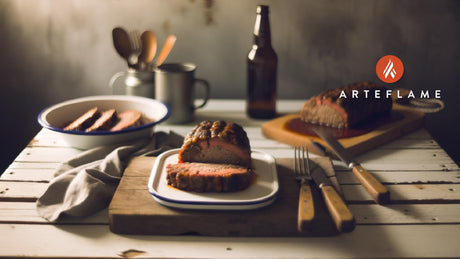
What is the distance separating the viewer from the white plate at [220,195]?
103 centimetres

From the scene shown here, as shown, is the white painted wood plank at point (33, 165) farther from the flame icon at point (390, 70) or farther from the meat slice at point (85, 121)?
the flame icon at point (390, 70)

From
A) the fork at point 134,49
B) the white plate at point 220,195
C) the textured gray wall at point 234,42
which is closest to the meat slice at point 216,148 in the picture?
the white plate at point 220,195

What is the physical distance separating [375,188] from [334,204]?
0.60ft

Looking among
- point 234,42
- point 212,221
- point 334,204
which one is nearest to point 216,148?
point 212,221

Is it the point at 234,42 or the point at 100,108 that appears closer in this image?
the point at 100,108

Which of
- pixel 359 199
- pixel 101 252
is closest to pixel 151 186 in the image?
pixel 101 252

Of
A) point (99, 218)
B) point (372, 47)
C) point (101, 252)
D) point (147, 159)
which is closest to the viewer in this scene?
point (101, 252)

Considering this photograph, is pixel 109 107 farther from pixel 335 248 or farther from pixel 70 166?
pixel 335 248

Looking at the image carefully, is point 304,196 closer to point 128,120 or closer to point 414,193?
point 414,193

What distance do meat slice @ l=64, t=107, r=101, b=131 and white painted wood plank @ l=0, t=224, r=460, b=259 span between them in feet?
1.58

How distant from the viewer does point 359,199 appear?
1181 mm

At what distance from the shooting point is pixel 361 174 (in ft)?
3.96

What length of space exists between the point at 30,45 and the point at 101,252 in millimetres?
1505

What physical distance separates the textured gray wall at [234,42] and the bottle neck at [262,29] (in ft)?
1.35
